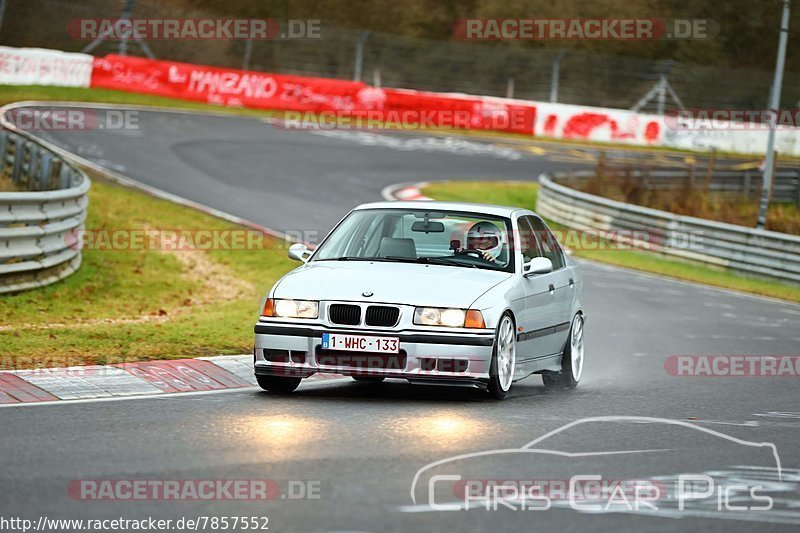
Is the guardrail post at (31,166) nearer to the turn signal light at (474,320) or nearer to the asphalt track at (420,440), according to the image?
the asphalt track at (420,440)

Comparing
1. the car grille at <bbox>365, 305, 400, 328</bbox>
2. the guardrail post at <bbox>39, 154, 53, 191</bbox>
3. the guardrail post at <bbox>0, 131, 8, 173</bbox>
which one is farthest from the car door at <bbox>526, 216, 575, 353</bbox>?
the guardrail post at <bbox>0, 131, 8, 173</bbox>

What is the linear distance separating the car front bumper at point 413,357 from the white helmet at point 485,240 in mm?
1343

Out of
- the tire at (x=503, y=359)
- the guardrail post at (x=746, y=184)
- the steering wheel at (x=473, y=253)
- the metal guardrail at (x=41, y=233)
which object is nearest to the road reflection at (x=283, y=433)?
the tire at (x=503, y=359)

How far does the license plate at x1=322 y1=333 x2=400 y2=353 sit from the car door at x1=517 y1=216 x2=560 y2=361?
1.22 metres

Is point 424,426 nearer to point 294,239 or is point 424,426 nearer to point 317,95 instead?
point 294,239

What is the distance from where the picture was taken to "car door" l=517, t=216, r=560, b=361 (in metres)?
10.4

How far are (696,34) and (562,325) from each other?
61365mm

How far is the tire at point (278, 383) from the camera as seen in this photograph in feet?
32.7

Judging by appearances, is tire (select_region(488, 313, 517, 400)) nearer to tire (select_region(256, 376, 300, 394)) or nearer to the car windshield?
the car windshield

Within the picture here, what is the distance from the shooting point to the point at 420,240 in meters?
10.9

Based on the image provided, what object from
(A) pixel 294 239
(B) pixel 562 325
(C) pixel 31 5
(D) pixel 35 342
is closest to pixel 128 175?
(A) pixel 294 239

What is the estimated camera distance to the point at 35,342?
11.9 metres

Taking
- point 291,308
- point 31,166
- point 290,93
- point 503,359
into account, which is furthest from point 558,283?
point 290,93

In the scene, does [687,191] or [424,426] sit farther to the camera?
[687,191]
